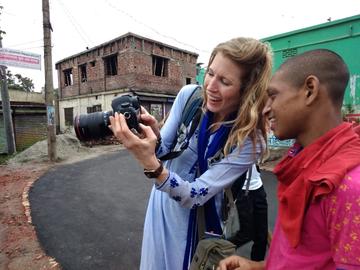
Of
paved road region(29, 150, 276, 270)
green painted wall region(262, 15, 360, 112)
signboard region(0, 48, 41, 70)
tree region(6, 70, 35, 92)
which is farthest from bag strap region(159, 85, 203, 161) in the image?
tree region(6, 70, 35, 92)

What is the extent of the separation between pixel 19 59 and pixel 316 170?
959 cm

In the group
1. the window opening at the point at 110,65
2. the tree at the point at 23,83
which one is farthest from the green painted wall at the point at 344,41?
the tree at the point at 23,83

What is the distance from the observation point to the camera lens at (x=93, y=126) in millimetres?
1480

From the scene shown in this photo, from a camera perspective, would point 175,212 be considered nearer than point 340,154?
No

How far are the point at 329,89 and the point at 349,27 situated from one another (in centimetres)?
874

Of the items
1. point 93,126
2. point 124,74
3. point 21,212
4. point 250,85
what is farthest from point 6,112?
point 250,85

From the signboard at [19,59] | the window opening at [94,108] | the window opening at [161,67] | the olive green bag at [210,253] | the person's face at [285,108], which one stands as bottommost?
the window opening at [94,108]

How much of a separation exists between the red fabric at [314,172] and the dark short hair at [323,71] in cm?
12

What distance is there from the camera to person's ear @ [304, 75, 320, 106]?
0.89 meters

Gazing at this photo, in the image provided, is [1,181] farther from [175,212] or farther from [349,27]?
[349,27]

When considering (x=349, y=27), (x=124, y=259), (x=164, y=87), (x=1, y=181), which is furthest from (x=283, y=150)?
(x=164, y=87)

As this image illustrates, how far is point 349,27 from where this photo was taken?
7.95 m

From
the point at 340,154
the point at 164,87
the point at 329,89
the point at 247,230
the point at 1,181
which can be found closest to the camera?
the point at 340,154

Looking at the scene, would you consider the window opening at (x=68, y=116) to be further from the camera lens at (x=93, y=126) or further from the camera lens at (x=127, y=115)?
the camera lens at (x=127, y=115)
